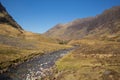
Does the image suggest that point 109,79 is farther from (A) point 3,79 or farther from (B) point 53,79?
(A) point 3,79

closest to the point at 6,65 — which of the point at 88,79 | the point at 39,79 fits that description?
the point at 39,79

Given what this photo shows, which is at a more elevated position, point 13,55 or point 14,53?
point 14,53

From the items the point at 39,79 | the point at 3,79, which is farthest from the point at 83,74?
the point at 3,79

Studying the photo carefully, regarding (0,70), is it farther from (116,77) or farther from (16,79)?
(116,77)

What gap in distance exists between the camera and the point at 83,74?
41.3 m

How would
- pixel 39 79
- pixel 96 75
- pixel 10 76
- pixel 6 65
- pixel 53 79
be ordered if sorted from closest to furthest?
1. pixel 96 75
2. pixel 53 79
3. pixel 39 79
4. pixel 10 76
5. pixel 6 65

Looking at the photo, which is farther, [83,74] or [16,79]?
[16,79]

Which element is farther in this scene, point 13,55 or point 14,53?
point 14,53

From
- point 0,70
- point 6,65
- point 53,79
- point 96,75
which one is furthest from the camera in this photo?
point 6,65

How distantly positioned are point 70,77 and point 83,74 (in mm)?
2818

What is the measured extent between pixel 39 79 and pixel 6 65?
21.7 m

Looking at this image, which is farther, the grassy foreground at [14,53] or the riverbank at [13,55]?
the grassy foreground at [14,53]

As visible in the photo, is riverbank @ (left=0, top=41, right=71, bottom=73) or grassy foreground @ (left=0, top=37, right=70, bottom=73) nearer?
riverbank @ (left=0, top=41, right=71, bottom=73)

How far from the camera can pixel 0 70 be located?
57.1 meters
